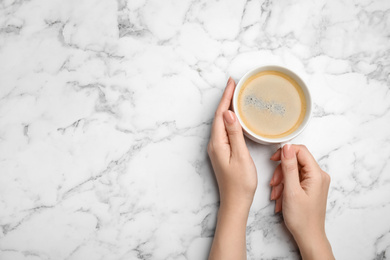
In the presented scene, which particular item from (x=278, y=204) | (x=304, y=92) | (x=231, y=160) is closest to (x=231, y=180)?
(x=231, y=160)

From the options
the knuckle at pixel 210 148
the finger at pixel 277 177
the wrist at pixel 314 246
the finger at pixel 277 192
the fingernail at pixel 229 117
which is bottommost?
the wrist at pixel 314 246

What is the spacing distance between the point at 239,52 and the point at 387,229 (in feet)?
1.90

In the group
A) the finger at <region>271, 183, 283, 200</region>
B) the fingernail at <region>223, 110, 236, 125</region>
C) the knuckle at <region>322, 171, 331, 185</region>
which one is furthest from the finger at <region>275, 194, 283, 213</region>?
the fingernail at <region>223, 110, 236, 125</region>

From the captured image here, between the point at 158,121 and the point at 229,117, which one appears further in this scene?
the point at 158,121

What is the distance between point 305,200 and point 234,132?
23cm

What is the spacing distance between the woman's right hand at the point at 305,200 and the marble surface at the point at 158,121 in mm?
60

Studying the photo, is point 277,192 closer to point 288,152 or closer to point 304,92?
point 288,152

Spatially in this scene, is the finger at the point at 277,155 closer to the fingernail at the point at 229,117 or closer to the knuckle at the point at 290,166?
the knuckle at the point at 290,166

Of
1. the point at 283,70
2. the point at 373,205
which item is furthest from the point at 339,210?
the point at 283,70

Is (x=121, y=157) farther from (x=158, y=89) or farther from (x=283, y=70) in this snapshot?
(x=283, y=70)

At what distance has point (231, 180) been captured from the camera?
2.73 feet

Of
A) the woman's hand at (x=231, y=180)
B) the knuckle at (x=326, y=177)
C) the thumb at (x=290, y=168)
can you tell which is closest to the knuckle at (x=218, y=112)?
the woman's hand at (x=231, y=180)

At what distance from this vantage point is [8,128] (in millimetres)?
882

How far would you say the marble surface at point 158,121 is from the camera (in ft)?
2.90
